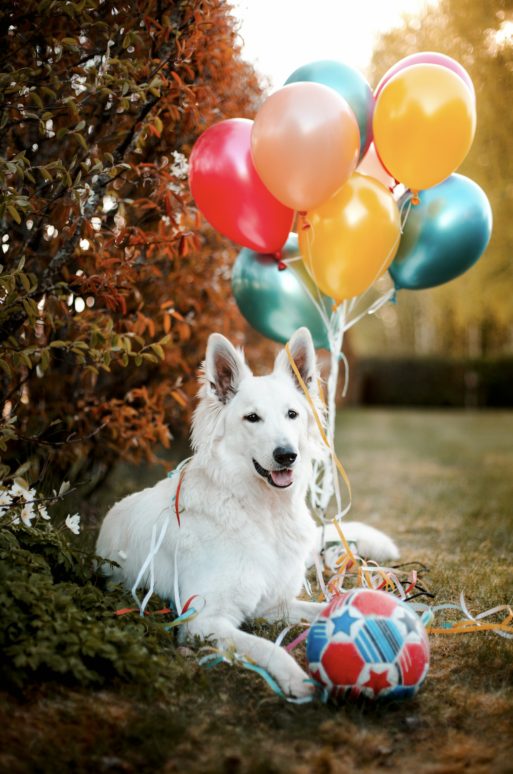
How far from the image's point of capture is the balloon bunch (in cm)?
295

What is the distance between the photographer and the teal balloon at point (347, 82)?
3248 mm

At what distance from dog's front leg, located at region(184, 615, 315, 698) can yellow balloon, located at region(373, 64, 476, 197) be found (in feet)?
8.60

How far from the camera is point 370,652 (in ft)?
6.79

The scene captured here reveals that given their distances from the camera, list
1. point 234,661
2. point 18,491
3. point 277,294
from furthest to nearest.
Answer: point 277,294
point 18,491
point 234,661

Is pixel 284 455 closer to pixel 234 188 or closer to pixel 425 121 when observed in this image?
pixel 234 188

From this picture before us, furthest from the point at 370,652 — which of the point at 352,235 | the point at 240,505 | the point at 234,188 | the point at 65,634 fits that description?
the point at 234,188

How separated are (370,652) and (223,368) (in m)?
1.54

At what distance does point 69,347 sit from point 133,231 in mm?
878

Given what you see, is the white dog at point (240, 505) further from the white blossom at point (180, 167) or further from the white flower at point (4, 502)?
the white blossom at point (180, 167)

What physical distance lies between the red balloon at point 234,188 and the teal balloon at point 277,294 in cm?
24

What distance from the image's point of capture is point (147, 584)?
2955 mm

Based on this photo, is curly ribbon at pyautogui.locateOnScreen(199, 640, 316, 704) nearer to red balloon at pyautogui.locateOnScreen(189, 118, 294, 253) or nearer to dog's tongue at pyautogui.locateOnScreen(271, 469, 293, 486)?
dog's tongue at pyautogui.locateOnScreen(271, 469, 293, 486)

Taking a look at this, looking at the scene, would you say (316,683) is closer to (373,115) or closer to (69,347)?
(69,347)

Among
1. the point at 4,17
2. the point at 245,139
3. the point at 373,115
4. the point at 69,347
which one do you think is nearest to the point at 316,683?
the point at 69,347
